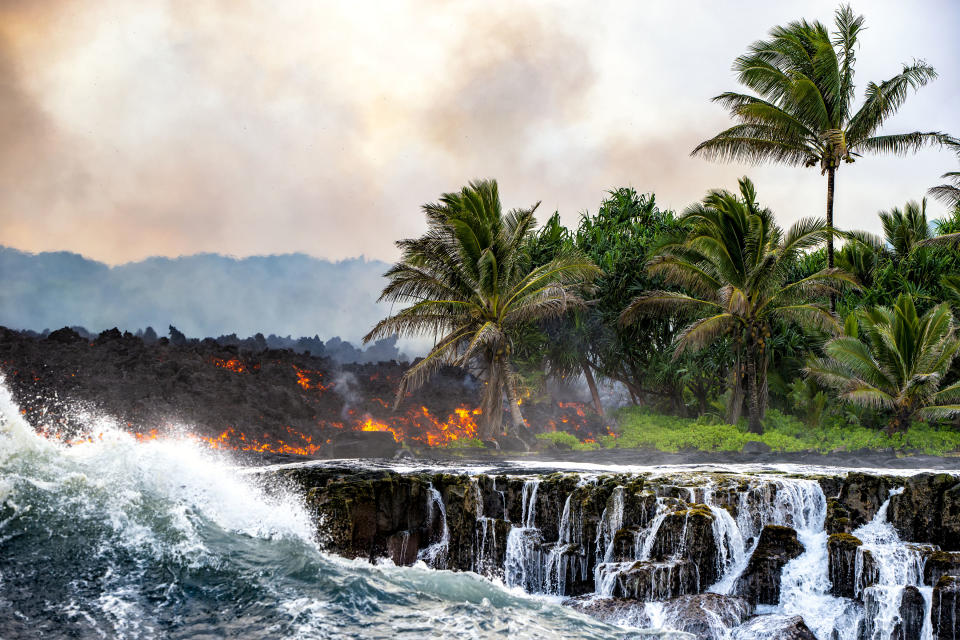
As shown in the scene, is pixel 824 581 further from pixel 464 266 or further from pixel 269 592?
pixel 464 266

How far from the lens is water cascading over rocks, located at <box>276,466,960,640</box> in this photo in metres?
9.12

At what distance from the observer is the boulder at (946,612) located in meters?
8.41

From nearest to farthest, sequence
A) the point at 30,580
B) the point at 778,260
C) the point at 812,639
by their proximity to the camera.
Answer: the point at 30,580, the point at 812,639, the point at 778,260

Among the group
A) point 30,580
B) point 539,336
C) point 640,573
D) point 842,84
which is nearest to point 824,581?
point 640,573

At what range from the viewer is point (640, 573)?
10.2 metres

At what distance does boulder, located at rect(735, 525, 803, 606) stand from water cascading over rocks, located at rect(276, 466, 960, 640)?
20 mm

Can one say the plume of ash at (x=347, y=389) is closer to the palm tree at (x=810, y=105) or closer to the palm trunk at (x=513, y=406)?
the palm trunk at (x=513, y=406)

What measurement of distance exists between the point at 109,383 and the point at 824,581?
955 inches

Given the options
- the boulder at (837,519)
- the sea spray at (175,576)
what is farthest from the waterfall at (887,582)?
the sea spray at (175,576)

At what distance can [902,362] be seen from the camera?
20.2 meters

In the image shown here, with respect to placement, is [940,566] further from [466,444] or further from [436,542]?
[466,444]

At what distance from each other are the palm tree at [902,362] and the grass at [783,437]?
1.98ft

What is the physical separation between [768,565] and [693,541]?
1124 millimetres

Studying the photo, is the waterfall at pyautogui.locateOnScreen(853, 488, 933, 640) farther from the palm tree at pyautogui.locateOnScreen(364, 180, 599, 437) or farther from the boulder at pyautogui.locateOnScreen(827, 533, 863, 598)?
the palm tree at pyautogui.locateOnScreen(364, 180, 599, 437)
